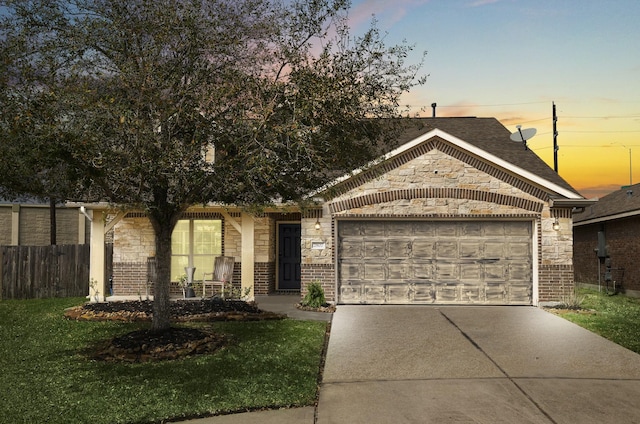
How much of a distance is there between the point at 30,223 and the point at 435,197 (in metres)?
22.8

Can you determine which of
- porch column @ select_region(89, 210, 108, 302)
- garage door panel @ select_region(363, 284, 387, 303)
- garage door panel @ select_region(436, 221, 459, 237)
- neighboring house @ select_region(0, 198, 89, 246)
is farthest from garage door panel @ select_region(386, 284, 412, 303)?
neighboring house @ select_region(0, 198, 89, 246)

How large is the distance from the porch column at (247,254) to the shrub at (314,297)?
6.08 feet

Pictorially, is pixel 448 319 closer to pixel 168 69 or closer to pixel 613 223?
pixel 168 69

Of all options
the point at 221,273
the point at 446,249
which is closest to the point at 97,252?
the point at 221,273

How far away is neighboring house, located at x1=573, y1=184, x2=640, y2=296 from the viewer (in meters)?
20.1

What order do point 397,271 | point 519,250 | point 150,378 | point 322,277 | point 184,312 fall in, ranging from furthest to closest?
point 397,271 → point 519,250 → point 322,277 → point 184,312 → point 150,378

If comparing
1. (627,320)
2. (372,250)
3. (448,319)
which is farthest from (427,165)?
(627,320)

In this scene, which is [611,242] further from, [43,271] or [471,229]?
[43,271]

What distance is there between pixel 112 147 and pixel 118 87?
3.42ft

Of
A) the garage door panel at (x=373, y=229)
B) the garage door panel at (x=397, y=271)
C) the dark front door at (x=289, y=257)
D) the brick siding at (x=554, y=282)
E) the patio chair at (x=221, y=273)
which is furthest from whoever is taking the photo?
the dark front door at (x=289, y=257)

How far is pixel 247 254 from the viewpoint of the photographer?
52.9ft

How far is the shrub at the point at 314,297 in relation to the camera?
14.8m

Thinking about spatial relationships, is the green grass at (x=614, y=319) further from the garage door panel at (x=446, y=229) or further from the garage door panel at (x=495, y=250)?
the garage door panel at (x=446, y=229)

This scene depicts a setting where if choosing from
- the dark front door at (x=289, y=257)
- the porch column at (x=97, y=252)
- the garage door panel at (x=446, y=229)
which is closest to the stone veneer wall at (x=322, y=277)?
the garage door panel at (x=446, y=229)
